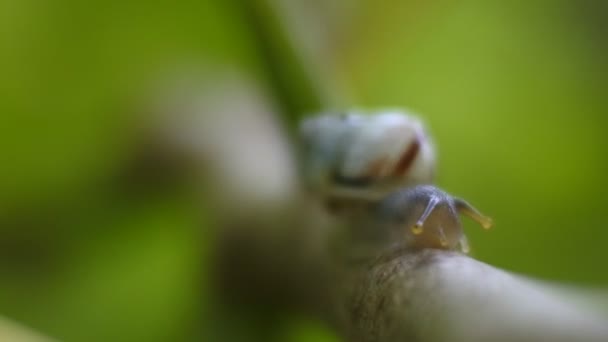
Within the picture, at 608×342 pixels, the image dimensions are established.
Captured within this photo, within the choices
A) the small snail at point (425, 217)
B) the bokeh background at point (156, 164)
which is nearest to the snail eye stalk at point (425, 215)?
the small snail at point (425, 217)

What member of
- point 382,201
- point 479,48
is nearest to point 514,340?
point 382,201

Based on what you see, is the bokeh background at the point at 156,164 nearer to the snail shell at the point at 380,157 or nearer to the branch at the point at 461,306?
the snail shell at the point at 380,157

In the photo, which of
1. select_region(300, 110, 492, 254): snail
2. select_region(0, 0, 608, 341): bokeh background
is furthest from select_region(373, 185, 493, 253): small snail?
select_region(0, 0, 608, 341): bokeh background

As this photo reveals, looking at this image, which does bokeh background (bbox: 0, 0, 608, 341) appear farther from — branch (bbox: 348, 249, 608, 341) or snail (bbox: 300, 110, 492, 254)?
branch (bbox: 348, 249, 608, 341)

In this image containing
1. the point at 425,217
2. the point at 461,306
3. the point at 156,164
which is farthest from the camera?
the point at 156,164

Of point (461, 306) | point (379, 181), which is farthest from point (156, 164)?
point (461, 306)

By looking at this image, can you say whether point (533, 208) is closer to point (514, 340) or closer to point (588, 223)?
point (588, 223)

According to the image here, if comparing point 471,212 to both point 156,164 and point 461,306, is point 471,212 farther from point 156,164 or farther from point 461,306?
point 156,164
